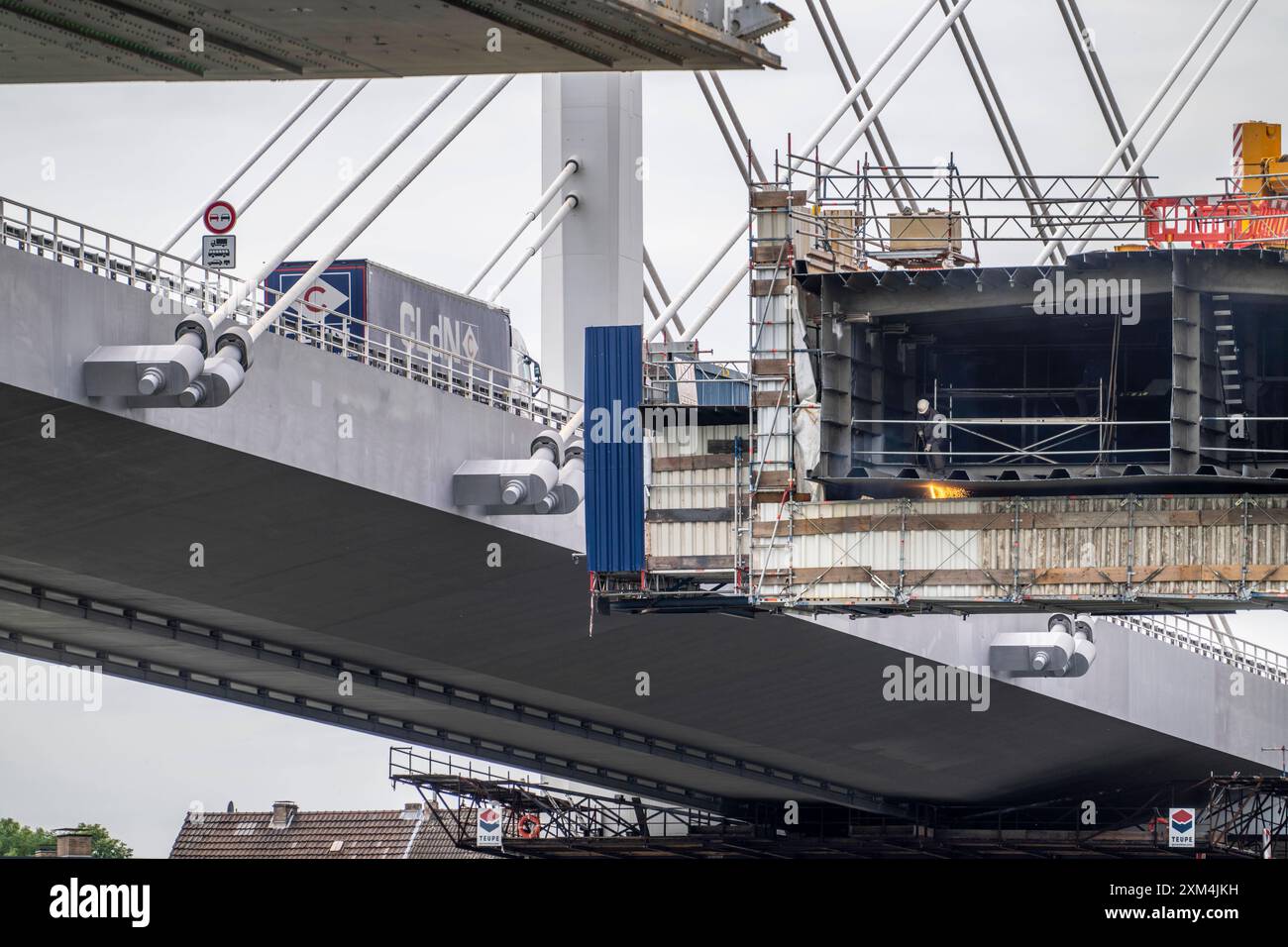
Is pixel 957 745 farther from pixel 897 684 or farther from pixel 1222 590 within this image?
pixel 1222 590

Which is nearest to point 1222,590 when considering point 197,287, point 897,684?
point 197,287

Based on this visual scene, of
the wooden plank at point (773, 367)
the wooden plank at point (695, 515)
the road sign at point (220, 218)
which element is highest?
the road sign at point (220, 218)

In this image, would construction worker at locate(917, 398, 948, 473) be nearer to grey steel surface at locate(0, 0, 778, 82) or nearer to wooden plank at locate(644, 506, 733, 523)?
wooden plank at locate(644, 506, 733, 523)

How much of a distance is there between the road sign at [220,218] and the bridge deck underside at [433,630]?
17.4 ft

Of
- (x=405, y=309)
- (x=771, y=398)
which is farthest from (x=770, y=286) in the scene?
(x=405, y=309)

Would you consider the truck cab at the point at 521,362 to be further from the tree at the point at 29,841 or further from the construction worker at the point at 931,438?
the tree at the point at 29,841

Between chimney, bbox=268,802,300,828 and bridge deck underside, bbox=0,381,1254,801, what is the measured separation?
1086 inches

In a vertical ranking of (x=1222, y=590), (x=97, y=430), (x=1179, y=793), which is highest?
(x=97, y=430)

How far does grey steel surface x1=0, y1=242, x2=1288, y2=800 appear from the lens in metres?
36.7

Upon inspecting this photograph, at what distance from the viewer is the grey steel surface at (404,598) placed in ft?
120

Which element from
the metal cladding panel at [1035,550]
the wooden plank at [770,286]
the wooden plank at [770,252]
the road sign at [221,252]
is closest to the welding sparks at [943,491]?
the metal cladding panel at [1035,550]

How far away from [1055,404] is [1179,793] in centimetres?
3950

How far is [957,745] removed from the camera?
2874 inches
